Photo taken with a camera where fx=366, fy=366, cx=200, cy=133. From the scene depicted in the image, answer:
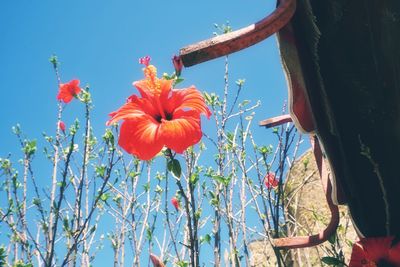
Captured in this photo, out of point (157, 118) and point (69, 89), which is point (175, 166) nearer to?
point (157, 118)

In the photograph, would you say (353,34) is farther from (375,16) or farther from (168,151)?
(168,151)

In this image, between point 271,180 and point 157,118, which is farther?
point 271,180

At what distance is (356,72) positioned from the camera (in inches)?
57.3

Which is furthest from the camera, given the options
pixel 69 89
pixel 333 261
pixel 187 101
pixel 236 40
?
pixel 69 89

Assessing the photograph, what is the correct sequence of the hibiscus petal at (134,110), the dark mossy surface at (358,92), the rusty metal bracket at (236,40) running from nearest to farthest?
1. the rusty metal bracket at (236,40)
2. the dark mossy surface at (358,92)
3. the hibiscus petal at (134,110)

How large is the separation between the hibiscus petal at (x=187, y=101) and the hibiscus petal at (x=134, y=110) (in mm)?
80

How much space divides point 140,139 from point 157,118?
0.55ft

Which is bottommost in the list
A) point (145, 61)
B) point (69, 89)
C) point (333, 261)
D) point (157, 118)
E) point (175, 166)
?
point (333, 261)

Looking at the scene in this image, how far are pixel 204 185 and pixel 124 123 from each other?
2.69m

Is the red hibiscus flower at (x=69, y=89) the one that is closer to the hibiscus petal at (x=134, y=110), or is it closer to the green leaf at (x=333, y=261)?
the hibiscus petal at (x=134, y=110)

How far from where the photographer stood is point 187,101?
1.57 metres

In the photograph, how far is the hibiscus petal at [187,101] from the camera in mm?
1553

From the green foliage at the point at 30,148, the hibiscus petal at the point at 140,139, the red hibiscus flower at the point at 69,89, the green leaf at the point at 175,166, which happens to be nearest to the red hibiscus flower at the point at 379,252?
the green leaf at the point at 175,166

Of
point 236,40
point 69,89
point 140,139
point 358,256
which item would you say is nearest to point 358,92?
point 236,40
